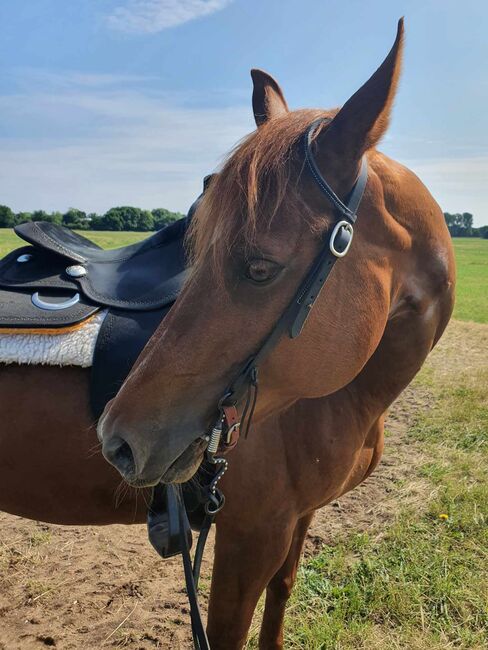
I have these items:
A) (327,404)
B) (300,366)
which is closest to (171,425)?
(300,366)

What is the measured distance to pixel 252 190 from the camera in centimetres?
127

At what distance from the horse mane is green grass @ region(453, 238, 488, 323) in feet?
48.5

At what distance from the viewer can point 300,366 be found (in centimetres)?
136

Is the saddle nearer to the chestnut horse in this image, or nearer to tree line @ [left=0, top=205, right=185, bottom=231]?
the chestnut horse

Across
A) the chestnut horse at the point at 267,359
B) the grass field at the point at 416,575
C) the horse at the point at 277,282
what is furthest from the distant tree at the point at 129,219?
the horse at the point at 277,282

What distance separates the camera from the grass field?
8.73 ft

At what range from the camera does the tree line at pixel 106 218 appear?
33312mm

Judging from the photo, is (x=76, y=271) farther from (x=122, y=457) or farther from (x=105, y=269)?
(x=122, y=457)

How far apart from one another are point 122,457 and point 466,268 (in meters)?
43.7

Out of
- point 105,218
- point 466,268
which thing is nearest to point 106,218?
point 105,218

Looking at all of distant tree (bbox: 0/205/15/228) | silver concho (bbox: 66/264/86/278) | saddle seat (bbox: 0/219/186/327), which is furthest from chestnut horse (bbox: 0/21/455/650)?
distant tree (bbox: 0/205/15/228)

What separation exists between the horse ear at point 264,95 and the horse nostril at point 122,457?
129 cm

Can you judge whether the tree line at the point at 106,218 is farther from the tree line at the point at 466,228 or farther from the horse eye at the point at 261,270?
the tree line at the point at 466,228

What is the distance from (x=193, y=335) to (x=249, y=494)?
77 cm
